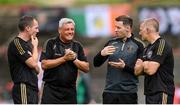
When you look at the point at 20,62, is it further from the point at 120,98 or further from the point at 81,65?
the point at 120,98

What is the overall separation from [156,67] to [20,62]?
2068mm

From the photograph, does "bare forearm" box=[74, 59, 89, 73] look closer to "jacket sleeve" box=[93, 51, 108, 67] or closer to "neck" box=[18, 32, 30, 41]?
"jacket sleeve" box=[93, 51, 108, 67]

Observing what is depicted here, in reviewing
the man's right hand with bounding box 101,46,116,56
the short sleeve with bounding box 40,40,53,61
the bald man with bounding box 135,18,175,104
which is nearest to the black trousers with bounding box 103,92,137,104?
the bald man with bounding box 135,18,175,104

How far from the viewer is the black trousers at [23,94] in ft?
39.1

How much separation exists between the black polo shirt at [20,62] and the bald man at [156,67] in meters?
1.61

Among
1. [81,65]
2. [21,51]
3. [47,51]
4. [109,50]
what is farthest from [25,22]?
[109,50]

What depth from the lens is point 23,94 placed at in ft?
39.1

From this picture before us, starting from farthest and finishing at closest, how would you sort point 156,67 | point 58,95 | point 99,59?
point 58,95 → point 99,59 → point 156,67

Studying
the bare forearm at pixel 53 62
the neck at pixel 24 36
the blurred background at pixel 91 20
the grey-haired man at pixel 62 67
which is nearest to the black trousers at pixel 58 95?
the grey-haired man at pixel 62 67

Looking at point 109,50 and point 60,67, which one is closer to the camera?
point 109,50

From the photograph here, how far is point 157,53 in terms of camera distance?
1141cm

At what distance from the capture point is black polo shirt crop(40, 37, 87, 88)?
39.5 ft

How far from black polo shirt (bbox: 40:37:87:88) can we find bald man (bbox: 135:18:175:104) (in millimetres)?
1042

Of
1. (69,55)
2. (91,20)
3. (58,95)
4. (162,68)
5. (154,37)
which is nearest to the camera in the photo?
(162,68)
